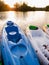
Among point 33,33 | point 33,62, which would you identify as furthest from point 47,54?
point 33,33

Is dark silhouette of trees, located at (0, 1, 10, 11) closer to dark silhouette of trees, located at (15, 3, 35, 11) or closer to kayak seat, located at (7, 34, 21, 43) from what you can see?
dark silhouette of trees, located at (15, 3, 35, 11)

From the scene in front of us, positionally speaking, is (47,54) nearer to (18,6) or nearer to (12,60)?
(12,60)

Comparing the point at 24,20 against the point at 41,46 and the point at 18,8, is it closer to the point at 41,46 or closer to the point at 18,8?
the point at 41,46

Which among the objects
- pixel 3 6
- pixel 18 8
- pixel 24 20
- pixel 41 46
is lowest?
pixel 18 8

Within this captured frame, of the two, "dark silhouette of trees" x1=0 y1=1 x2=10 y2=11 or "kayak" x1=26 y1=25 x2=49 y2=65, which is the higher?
"kayak" x1=26 y1=25 x2=49 y2=65

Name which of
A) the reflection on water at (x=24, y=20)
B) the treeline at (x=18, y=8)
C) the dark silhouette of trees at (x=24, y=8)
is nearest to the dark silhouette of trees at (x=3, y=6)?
the treeline at (x=18, y=8)

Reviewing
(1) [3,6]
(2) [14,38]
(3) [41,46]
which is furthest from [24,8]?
(2) [14,38]

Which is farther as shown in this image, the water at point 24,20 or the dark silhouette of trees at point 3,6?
the dark silhouette of trees at point 3,6

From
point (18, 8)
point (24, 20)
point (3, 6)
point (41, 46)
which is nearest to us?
point (41, 46)

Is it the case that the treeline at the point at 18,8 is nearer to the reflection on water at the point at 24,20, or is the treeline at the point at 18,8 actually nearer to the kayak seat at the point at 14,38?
the reflection on water at the point at 24,20

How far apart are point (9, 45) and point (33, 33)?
3.45 meters

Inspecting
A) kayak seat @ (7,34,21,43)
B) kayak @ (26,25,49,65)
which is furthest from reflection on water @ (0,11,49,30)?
kayak seat @ (7,34,21,43)

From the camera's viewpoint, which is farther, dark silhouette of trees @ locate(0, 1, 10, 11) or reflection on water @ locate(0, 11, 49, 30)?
dark silhouette of trees @ locate(0, 1, 10, 11)

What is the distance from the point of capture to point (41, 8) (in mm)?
40250
